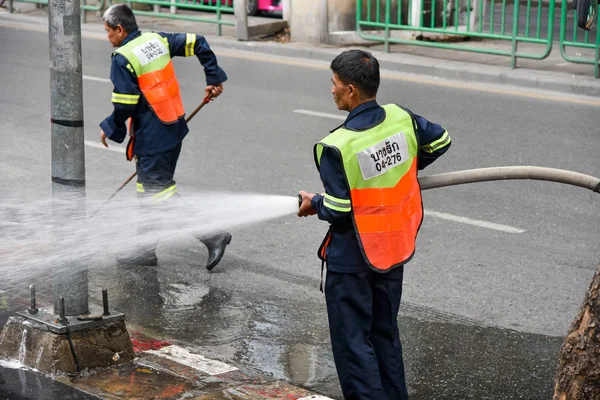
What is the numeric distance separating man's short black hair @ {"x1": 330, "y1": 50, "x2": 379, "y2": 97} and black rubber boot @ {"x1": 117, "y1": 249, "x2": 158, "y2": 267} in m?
2.95

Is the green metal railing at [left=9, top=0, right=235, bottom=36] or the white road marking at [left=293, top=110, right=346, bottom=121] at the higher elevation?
the green metal railing at [left=9, top=0, right=235, bottom=36]

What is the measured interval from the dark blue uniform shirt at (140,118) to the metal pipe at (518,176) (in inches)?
101

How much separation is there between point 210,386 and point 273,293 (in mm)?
1584

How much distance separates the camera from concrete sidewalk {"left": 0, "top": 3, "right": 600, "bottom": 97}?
13205 millimetres

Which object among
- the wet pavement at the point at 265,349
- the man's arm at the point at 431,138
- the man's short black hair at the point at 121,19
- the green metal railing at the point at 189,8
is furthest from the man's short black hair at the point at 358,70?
the green metal railing at the point at 189,8

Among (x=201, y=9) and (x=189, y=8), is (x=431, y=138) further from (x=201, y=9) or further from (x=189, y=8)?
(x=189, y=8)

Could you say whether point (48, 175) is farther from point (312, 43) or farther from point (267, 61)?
point (312, 43)

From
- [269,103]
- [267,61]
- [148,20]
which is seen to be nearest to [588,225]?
[269,103]

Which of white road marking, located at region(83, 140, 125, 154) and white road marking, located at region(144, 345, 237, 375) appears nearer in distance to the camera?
white road marking, located at region(144, 345, 237, 375)

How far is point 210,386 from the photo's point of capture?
4934 millimetres

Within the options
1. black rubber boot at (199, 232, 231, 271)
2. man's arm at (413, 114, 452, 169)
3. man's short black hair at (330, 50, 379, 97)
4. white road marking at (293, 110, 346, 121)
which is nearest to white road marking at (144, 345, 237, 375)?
black rubber boot at (199, 232, 231, 271)

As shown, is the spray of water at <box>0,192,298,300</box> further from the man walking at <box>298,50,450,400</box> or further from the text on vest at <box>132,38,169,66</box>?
the man walking at <box>298,50,450,400</box>

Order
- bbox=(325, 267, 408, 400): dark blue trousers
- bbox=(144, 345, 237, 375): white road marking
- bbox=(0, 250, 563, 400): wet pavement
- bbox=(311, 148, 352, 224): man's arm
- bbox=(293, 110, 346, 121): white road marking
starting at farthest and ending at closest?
1. bbox=(293, 110, 346, 121): white road marking
2. bbox=(144, 345, 237, 375): white road marking
3. bbox=(0, 250, 563, 400): wet pavement
4. bbox=(325, 267, 408, 400): dark blue trousers
5. bbox=(311, 148, 352, 224): man's arm

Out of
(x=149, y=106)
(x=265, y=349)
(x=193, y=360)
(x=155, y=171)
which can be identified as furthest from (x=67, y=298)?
(x=149, y=106)
